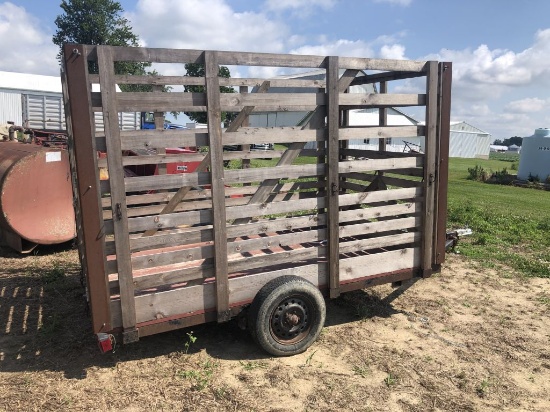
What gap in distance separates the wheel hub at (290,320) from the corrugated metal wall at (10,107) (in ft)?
96.9

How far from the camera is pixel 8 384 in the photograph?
3.75m

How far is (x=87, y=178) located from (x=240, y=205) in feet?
4.81

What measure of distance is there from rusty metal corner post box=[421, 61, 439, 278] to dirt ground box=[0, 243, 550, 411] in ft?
2.60

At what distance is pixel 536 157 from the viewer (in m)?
22.4

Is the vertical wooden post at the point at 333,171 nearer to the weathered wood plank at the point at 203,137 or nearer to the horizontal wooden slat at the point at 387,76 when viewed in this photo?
the weathered wood plank at the point at 203,137

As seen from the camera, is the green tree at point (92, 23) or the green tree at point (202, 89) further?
the green tree at point (92, 23)

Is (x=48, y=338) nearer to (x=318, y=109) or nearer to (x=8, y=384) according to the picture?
(x=8, y=384)

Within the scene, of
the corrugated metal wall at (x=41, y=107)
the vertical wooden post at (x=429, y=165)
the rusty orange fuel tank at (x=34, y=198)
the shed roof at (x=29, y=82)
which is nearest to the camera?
the vertical wooden post at (x=429, y=165)

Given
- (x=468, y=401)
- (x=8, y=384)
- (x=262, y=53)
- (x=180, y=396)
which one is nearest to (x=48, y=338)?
(x=8, y=384)

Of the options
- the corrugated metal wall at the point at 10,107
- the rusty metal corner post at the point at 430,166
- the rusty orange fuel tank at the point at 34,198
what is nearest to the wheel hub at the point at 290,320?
the rusty metal corner post at the point at 430,166

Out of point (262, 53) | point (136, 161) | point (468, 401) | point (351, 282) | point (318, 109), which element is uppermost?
point (262, 53)

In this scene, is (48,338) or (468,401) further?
(48,338)

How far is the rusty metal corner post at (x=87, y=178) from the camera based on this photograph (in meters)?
3.24

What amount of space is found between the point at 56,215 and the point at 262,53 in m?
5.02
